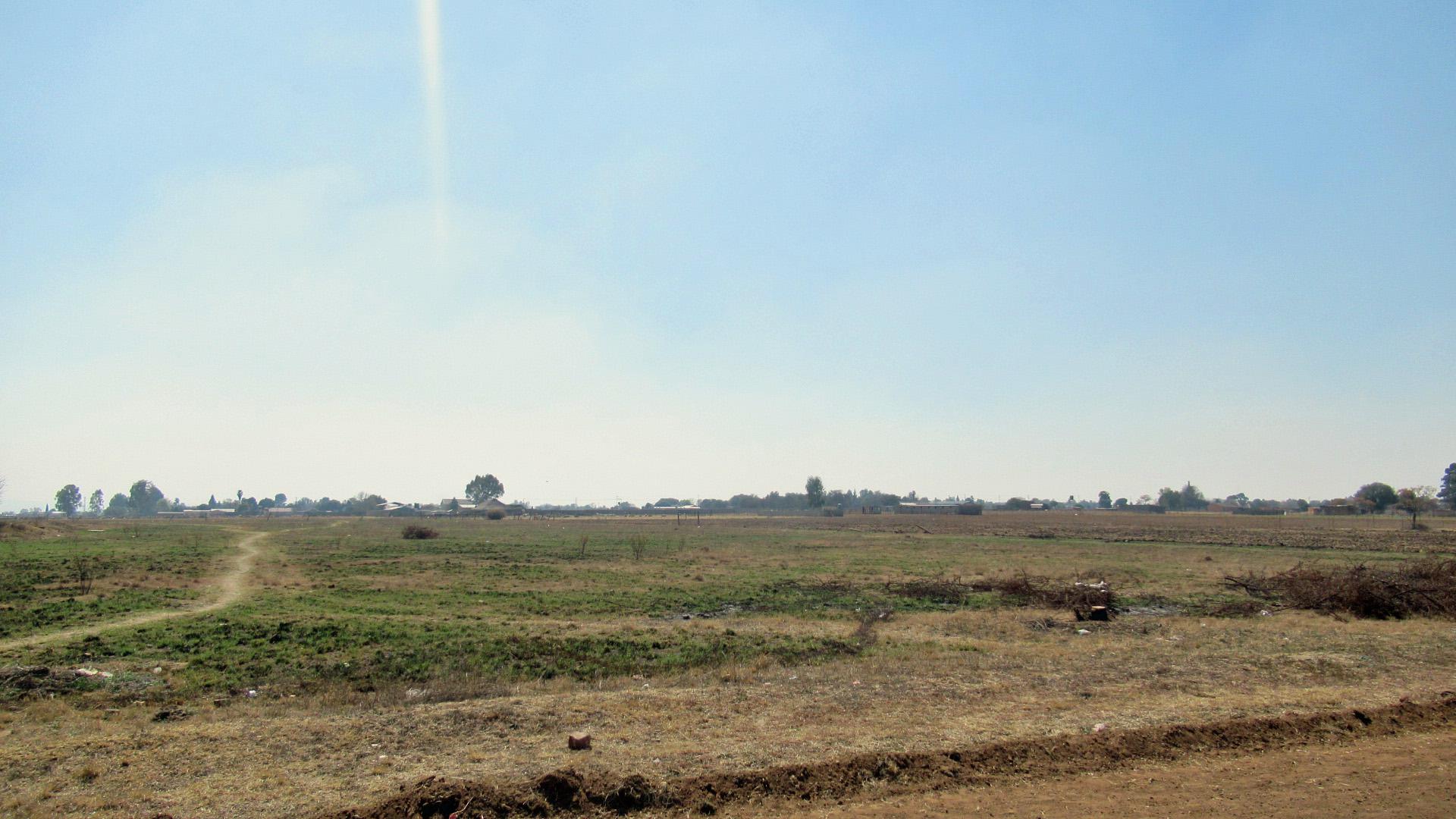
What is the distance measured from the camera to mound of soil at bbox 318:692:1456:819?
7.89 meters

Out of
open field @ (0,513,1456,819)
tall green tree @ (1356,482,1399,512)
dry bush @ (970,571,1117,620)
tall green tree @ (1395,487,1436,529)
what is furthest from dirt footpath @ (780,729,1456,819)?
tall green tree @ (1356,482,1399,512)

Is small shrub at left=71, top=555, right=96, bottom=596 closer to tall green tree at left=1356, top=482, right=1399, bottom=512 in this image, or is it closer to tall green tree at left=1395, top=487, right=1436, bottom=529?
tall green tree at left=1395, top=487, right=1436, bottom=529

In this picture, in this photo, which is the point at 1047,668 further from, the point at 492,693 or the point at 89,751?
the point at 89,751

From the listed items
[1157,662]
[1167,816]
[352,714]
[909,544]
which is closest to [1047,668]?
[1157,662]

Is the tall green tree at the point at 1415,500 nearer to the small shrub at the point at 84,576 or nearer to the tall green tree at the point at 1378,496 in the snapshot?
the tall green tree at the point at 1378,496

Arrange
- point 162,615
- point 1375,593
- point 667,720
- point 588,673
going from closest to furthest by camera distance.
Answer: point 667,720 < point 588,673 < point 1375,593 < point 162,615

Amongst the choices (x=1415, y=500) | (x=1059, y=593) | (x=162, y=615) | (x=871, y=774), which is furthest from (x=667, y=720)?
(x=1415, y=500)

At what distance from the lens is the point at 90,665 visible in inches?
641

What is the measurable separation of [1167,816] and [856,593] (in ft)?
73.0

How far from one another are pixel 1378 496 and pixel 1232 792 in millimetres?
211064

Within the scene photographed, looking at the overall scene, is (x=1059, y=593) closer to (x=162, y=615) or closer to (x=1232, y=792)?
(x=1232, y=792)

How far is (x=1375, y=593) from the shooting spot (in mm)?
22922

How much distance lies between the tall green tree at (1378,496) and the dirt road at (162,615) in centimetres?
19410

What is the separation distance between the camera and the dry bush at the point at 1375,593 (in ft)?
73.6
